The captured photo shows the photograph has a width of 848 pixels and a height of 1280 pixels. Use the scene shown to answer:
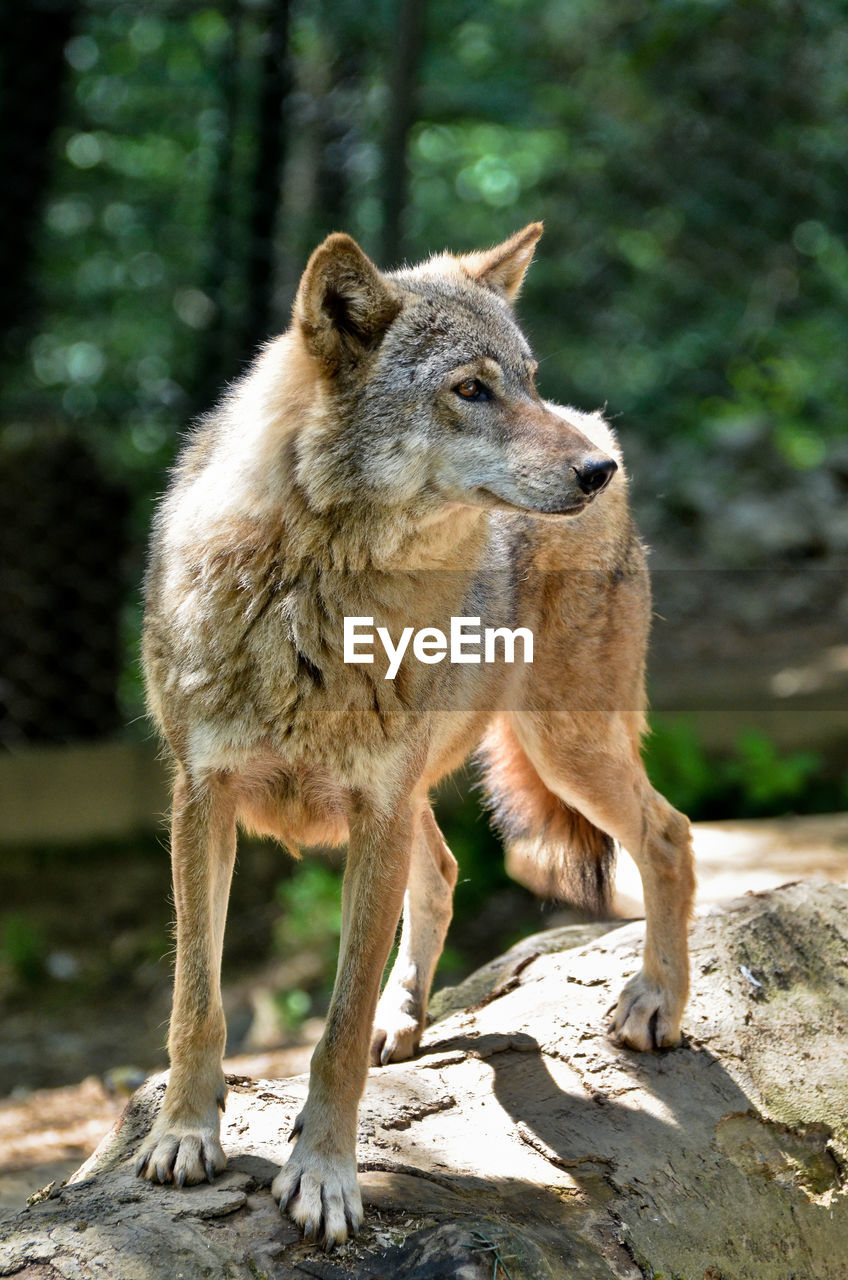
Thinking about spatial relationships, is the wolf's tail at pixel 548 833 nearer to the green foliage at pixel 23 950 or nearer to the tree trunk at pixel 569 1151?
the tree trunk at pixel 569 1151

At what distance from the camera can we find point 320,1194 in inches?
96.9

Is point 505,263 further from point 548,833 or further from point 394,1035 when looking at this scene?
point 394,1035

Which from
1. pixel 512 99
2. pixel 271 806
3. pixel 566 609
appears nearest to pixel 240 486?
pixel 271 806

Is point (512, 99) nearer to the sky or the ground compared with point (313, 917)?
nearer to the sky

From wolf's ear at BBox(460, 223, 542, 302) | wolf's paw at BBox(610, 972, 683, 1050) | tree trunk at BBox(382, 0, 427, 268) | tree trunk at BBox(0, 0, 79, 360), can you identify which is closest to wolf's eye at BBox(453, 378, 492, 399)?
wolf's ear at BBox(460, 223, 542, 302)

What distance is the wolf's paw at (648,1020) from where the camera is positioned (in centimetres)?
336

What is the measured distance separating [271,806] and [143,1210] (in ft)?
3.00

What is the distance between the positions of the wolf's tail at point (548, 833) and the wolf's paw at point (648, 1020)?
0.72 metres

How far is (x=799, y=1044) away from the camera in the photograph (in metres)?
3.37

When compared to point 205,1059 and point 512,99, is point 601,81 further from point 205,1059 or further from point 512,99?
point 205,1059

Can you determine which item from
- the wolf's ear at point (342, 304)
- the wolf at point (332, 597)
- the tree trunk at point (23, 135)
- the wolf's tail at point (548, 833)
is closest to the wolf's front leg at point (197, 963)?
the wolf at point (332, 597)

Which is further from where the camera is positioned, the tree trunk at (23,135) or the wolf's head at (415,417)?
the tree trunk at (23,135)

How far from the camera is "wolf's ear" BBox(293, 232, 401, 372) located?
2.78m

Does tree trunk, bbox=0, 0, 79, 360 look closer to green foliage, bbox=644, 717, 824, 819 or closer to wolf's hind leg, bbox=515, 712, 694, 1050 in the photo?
green foliage, bbox=644, 717, 824, 819
